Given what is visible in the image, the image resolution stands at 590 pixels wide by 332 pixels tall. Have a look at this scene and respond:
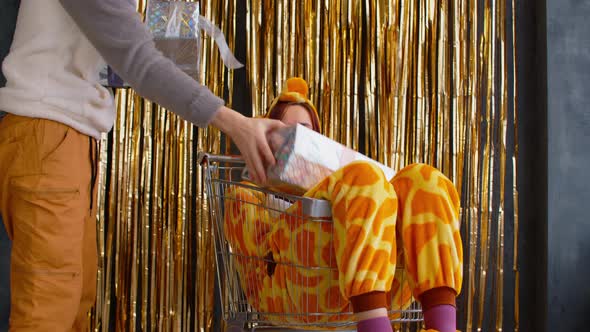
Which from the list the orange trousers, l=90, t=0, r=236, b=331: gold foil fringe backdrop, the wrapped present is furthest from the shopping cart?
l=90, t=0, r=236, b=331: gold foil fringe backdrop

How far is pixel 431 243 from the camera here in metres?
1.19

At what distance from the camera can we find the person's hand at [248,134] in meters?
1.15

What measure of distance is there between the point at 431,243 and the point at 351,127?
1196 millimetres

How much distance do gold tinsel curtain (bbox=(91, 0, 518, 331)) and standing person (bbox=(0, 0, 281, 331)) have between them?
2.79ft

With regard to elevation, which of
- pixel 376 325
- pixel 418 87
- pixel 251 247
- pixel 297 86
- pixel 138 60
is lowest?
pixel 376 325

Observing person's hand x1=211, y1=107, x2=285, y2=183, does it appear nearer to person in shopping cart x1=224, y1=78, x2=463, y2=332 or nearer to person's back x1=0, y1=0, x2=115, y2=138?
person in shopping cart x1=224, y1=78, x2=463, y2=332

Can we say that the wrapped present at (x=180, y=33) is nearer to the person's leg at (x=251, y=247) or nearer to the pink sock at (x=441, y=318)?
the person's leg at (x=251, y=247)

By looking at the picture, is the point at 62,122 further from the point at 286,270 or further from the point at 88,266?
the point at 286,270

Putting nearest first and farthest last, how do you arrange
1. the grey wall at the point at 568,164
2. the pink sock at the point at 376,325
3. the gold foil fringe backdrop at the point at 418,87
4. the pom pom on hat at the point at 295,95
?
the pink sock at the point at 376,325 < the pom pom on hat at the point at 295,95 < the grey wall at the point at 568,164 < the gold foil fringe backdrop at the point at 418,87

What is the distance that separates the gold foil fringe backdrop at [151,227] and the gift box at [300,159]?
3.13 ft

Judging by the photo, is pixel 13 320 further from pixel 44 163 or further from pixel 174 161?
pixel 174 161

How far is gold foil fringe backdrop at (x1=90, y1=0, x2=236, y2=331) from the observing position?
2.20 m

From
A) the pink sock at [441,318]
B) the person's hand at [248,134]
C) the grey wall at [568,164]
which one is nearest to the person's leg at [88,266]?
the person's hand at [248,134]

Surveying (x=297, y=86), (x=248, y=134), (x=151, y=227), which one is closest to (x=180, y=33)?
(x=297, y=86)
